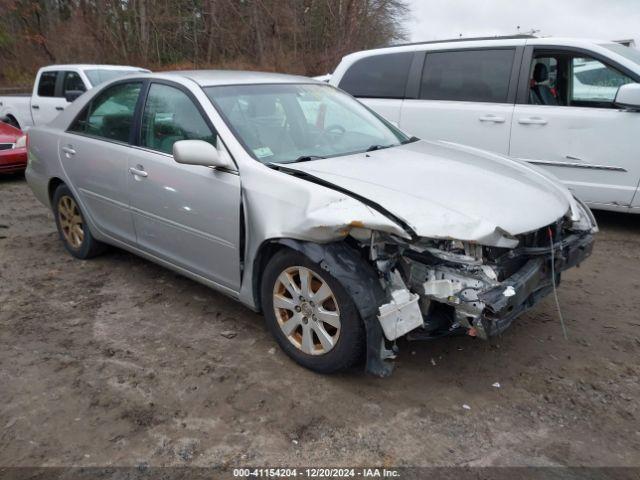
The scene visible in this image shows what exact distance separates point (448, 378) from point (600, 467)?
2.86 feet

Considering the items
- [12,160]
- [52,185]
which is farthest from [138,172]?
[12,160]

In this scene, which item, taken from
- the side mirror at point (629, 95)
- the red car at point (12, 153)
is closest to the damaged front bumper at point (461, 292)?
the side mirror at point (629, 95)

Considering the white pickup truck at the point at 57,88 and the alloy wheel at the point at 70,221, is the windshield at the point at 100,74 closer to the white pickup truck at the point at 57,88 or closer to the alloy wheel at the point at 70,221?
the white pickup truck at the point at 57,88

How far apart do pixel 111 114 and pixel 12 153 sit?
495cm

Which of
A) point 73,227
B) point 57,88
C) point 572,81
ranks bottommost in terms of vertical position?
point 73,227

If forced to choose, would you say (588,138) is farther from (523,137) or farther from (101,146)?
(101,146)

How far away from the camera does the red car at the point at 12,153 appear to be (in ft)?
27.1

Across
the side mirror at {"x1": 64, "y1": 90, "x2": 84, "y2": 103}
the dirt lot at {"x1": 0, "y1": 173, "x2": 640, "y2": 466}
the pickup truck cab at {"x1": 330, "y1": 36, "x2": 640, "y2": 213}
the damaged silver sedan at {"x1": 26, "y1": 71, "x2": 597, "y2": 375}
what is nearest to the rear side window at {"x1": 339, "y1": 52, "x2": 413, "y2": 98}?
the pickup truck cab at {"x1": 330, "y1": 36, "x2": 640, "y2": 213}

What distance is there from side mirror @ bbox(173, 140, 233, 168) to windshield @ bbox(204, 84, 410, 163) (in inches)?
7.7

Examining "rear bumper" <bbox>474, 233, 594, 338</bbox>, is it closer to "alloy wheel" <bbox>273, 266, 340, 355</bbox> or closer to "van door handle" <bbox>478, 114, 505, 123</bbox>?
"alloy wheel" <bbox>273, 266, 340, 355</bbox>

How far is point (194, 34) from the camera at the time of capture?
22.8 meters

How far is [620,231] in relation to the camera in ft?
18.3

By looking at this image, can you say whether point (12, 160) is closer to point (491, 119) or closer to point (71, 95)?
point (71, 95)

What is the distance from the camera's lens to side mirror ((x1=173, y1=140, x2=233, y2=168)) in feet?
10.5
